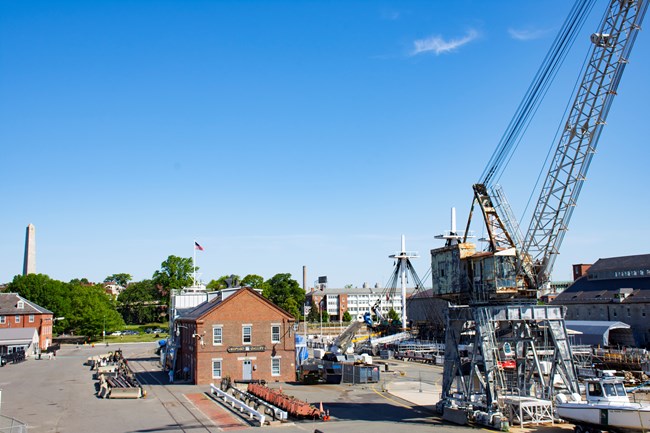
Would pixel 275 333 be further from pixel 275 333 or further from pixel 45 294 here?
pixel 45 294

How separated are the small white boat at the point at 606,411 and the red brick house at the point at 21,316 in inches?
3341

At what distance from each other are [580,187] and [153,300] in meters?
145

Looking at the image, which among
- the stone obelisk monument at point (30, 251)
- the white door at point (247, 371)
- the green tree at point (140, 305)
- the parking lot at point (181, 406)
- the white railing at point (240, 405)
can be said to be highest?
the stone obelisk monument at point (30, 251)

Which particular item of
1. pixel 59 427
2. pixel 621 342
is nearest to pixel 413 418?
pixel 59 427

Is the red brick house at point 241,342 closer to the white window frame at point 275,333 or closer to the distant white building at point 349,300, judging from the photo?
the white window frame at point 275,333

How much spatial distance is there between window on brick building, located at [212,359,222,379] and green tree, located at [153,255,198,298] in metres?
75.9

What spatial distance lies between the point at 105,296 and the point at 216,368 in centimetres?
9226

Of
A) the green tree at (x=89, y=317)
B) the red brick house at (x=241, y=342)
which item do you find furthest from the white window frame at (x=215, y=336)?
the green tree at (x=89, y=317)

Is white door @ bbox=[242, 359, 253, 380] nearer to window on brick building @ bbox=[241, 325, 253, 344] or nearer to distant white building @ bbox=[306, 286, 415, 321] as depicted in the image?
window on brick building @ bbox=[241, 325, 253, 344]

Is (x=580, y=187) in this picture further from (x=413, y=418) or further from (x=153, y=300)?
(x=153, y=300)

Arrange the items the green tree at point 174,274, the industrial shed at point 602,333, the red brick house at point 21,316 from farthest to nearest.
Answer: the green tree at point 174,274 < the red brick house at point 21,316 < the industrial shed at point 602,333

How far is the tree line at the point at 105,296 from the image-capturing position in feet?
347

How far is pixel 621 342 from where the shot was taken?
248ft

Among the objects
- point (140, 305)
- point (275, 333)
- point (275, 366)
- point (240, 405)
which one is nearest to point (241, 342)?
point (275, 333)
